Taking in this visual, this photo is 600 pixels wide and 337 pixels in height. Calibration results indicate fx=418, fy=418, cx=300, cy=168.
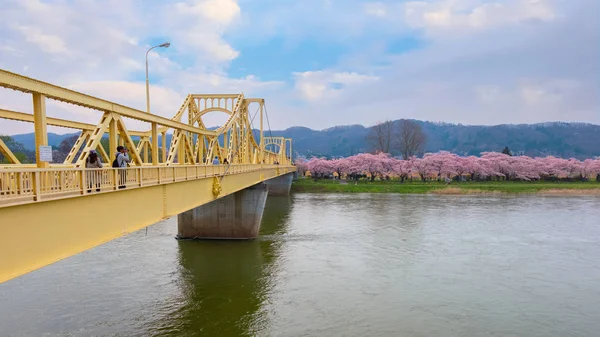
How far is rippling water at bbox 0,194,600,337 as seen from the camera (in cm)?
1388

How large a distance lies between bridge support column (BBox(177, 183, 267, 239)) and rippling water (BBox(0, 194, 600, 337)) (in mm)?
836

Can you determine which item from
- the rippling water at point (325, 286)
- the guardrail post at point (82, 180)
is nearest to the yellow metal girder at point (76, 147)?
the guardrail post at point (82, 180)

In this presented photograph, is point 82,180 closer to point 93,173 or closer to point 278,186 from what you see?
point 93,173

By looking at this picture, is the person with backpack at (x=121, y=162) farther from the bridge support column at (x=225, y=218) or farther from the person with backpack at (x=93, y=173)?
the bridge support column at (x=225, y=218)

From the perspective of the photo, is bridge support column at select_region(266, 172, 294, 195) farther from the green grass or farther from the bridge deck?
the bridge deck

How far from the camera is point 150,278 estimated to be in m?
18.6

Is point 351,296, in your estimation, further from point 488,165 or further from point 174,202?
point 488,165

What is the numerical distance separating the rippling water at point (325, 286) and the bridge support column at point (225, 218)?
836mm

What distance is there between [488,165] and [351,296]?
2735 inches

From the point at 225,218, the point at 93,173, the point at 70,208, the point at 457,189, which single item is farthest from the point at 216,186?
the point at 457,189

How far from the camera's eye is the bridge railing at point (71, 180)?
20.4ft

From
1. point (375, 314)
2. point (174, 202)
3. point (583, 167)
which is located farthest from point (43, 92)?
point (583, 167)

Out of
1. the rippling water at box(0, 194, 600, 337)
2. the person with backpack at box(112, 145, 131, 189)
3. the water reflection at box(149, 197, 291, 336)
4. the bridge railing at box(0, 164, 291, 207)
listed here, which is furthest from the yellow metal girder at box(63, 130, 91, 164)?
the water reflection at box(149, 197, 291, 336)

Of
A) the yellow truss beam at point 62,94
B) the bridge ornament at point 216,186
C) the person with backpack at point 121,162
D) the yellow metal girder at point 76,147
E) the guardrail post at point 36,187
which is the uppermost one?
the yellow truss beam at point 62,94
